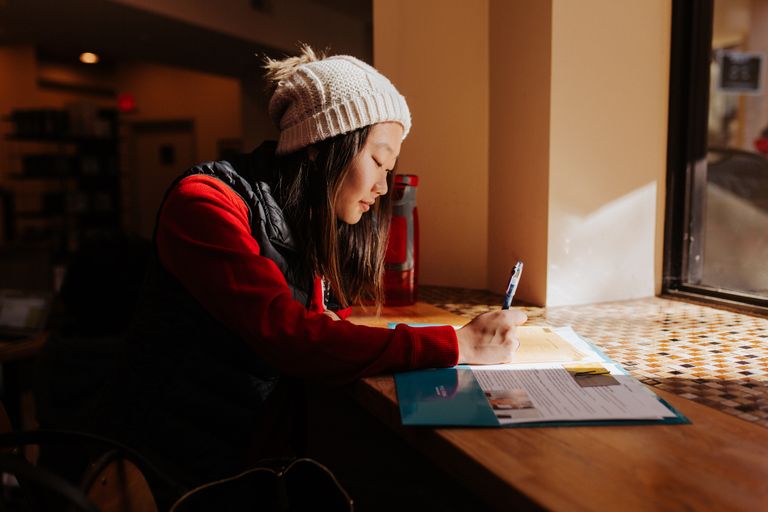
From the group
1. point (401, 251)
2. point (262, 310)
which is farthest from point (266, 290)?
point (401, 251)

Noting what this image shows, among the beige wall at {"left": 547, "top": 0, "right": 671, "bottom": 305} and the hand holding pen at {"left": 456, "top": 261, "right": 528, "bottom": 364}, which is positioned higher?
the beige wall at {"left": 547, "top": 0, "right": 671, "bottom": 305}

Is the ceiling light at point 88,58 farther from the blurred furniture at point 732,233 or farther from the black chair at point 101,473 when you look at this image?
the black chair at point 101,473

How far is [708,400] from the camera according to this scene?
0.85 metres

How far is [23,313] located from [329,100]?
6.13 feet

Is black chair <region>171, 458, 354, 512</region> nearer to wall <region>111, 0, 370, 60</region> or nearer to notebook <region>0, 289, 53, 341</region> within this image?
notebook <region>0, 289, 53, 341</region>

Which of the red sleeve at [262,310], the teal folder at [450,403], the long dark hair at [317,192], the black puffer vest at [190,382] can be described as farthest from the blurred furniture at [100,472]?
the long dark hair at [317,192]

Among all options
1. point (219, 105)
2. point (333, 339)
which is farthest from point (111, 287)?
point (219, 105)

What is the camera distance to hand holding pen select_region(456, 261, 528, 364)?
1005 mm

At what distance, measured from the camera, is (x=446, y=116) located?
1857mm

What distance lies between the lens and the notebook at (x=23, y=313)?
232 cm

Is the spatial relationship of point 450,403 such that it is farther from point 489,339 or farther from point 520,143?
point 520,143

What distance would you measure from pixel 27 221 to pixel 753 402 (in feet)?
25.5

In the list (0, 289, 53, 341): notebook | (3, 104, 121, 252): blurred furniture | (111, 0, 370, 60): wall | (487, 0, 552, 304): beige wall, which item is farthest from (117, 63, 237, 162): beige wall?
(487, 0, 552, 304): beige wall

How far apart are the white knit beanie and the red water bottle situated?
395 millimetres
